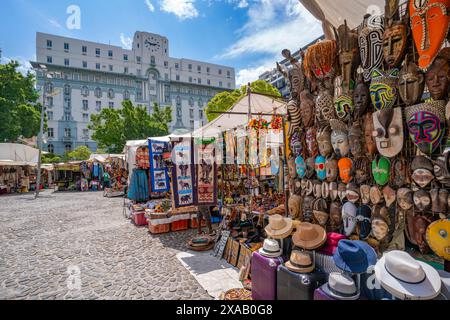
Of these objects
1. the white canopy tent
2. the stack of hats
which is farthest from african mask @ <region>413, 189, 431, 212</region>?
the stack of hats

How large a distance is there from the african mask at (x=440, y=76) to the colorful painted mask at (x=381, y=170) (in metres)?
0.68

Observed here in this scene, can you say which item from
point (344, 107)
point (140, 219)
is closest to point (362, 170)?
point (344, 107)

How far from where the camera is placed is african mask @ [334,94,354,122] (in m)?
2.52

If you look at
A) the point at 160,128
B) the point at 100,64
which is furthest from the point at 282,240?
the point at 100,64

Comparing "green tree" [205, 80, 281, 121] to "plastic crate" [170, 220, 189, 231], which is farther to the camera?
"green tree" [205, 80, 281, 121]

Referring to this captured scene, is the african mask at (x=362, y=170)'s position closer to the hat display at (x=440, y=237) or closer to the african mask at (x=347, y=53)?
the hat display at (x=440, y=237)

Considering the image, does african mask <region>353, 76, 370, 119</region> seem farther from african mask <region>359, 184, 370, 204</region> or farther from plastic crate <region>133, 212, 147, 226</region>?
plastic crate <region>133, 212, 147, 226</region>

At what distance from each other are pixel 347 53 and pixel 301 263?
2.34m

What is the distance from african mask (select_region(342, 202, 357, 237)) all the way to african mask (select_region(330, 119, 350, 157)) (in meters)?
0.59

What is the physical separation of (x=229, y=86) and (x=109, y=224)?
5195 cm

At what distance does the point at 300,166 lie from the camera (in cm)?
323

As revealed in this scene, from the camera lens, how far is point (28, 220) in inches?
329

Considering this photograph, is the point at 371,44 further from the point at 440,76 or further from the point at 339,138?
the point at 339,138
